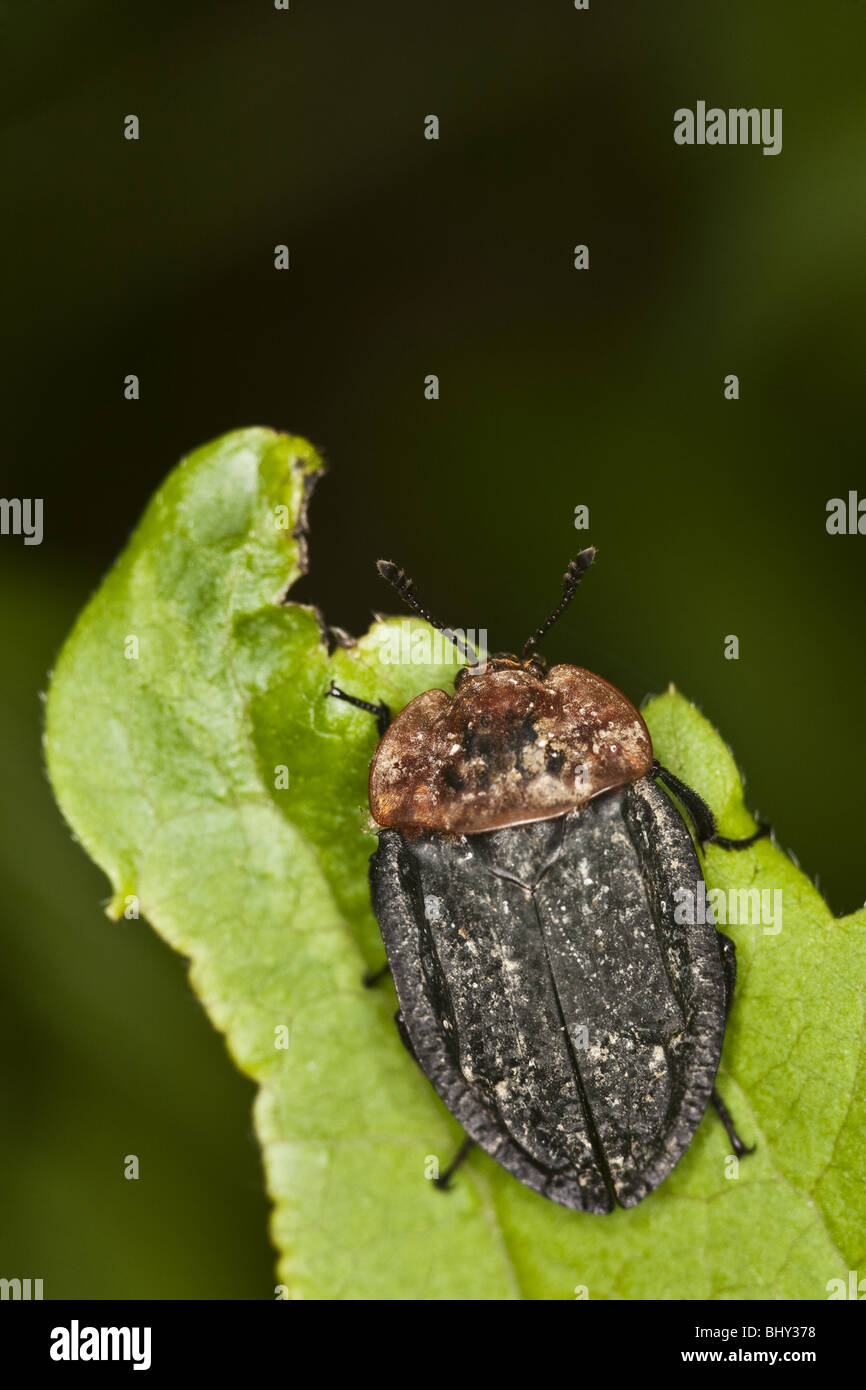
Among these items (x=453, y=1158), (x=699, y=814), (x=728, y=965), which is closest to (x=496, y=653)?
(x=699, y=814)

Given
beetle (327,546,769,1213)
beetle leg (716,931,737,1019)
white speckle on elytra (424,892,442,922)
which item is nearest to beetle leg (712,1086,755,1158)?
beetle (327,546,769,1213)

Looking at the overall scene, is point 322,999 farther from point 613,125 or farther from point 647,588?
point 613,125

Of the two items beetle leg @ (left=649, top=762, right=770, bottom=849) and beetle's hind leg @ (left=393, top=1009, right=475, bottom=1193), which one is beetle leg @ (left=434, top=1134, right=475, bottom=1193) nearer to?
beetle's hind leg @ (left=393, top=1009, right=475, bottom=1193)

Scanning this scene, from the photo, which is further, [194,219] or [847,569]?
[194,219]

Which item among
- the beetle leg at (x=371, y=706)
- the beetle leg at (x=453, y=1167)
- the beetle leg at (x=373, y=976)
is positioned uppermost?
the beetle leg at (x=371, y=706)

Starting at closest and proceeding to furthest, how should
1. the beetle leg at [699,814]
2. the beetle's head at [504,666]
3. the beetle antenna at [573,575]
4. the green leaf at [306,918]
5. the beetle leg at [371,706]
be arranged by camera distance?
the green leaf at [306,918], the beetle leg at [699,814], the beetle leg at [371,706], the beetle's head at [504,666], the beetle antenna at [573,575]

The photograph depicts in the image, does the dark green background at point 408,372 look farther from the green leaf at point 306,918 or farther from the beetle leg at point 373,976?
the beetle leg at point 373,976

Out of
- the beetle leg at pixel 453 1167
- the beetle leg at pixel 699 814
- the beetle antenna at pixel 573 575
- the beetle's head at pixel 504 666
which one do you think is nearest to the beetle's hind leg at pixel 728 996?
the beetle leg at pixel 699 814

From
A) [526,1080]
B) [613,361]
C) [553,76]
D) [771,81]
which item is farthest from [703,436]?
[526,1080]
